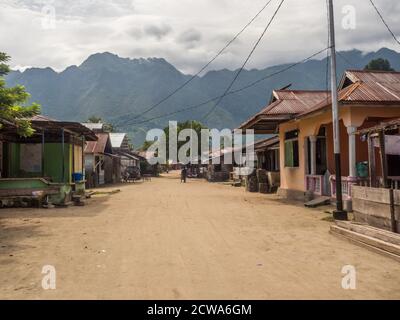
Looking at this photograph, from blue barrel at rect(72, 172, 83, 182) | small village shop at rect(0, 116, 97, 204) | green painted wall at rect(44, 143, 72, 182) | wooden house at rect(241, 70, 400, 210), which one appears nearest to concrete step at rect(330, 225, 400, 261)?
wooden house at rect(241, 70, 400, 210)

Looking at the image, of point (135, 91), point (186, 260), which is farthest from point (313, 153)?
point (135, 91)

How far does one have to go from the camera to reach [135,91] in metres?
177

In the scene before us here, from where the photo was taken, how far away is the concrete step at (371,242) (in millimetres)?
6504

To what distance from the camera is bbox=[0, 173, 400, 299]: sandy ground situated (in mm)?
4891

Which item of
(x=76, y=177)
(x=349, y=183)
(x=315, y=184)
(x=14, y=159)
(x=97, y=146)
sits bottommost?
(x=315, y=184)

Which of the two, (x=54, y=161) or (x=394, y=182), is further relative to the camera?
(x=54, y=161)

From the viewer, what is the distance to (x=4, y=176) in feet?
55.7

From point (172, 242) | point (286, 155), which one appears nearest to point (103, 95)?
point (286, 155)

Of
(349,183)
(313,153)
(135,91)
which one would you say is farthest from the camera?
(135,91)

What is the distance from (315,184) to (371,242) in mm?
9758

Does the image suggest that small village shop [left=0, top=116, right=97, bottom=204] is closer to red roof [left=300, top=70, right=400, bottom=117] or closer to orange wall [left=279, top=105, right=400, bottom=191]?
orange wall [left=279, top=105, right=400, bottom=191]

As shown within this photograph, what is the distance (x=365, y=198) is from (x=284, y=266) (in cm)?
390

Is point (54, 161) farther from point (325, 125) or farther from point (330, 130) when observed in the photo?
point (330, 130)
